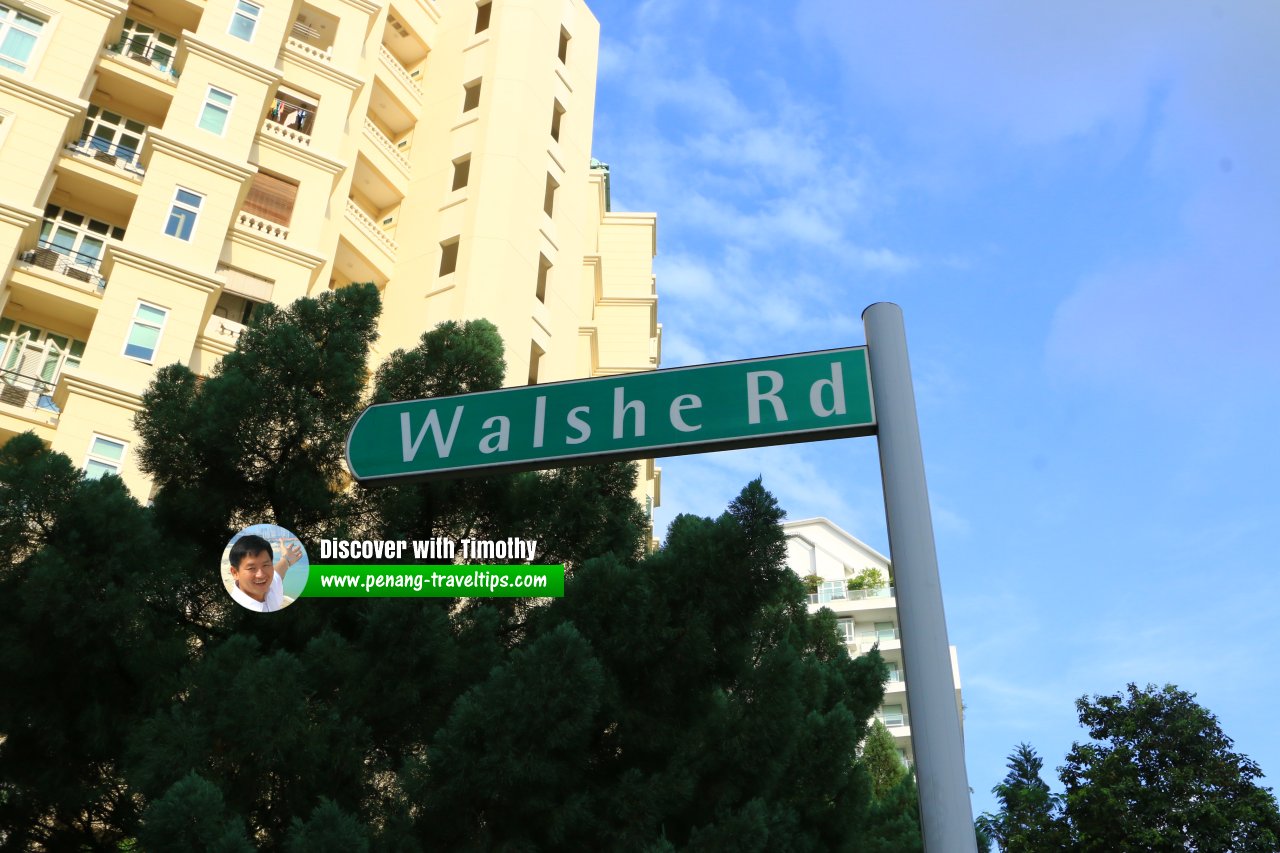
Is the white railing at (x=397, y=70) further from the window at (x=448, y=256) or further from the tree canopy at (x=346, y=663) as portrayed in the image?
the tree canopy at (x=346, y=663)

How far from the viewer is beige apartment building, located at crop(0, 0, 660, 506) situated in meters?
21.1

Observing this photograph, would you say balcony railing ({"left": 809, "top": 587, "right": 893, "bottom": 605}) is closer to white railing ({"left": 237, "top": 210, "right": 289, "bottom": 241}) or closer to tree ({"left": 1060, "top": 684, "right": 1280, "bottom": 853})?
tree ({"left": 1060, "top": 684, "right": 1280, "bottom": 853})

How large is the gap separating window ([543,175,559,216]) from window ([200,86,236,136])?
26.4 feet

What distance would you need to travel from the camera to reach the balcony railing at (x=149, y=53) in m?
24.6

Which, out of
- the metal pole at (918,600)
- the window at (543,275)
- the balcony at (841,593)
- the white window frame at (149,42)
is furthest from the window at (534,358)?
the balcony at (841,593)

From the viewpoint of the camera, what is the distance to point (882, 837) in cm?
1227

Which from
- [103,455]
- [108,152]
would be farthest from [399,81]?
[103,455]

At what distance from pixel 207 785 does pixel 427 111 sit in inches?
1010

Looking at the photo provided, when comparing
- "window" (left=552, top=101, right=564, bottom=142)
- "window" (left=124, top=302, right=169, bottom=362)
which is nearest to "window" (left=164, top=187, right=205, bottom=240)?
"window" (left=124, top=302, right=169, bottom=362)

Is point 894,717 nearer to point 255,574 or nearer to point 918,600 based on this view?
point 255,574

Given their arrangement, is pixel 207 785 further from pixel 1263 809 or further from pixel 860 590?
pixel 860 590

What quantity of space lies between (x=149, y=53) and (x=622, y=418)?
25.5 m

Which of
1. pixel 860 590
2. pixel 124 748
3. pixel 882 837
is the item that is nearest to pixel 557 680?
pixel 124 748

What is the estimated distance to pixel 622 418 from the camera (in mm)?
3545
